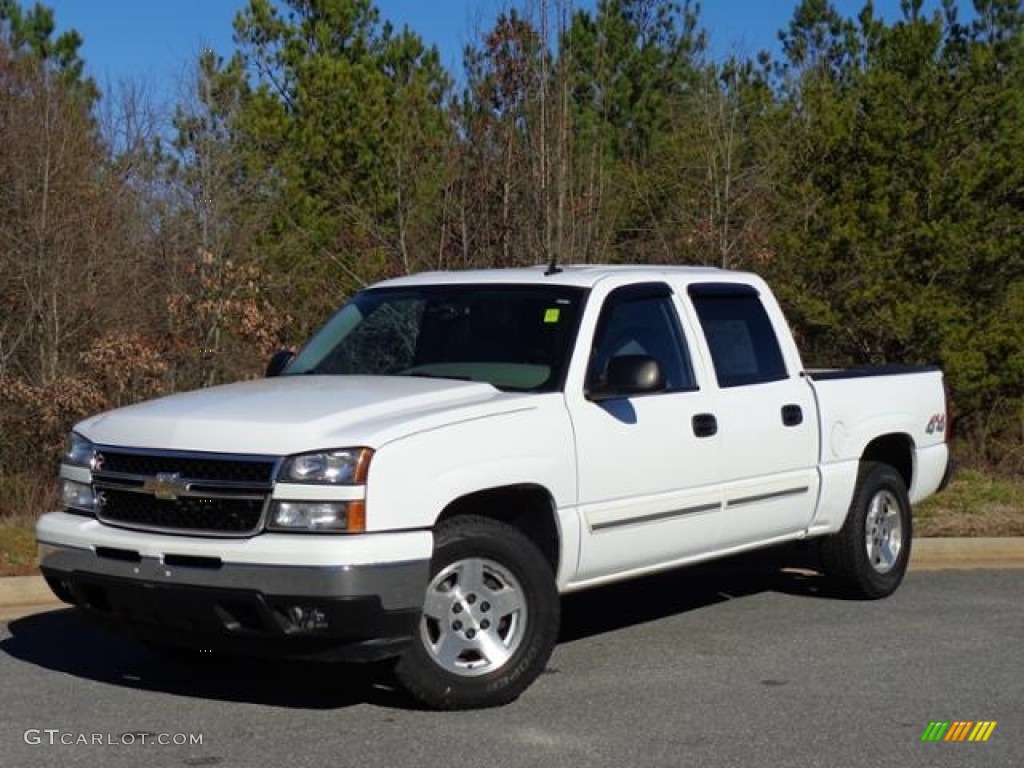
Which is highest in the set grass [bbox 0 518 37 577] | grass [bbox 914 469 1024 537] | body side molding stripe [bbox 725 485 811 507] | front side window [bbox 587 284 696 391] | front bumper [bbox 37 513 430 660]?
front side window [bbox 587 284 696 391]

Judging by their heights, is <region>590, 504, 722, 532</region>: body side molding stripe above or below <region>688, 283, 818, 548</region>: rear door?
below

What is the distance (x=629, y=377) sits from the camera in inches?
271

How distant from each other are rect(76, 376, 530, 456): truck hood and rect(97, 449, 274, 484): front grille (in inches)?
1.6

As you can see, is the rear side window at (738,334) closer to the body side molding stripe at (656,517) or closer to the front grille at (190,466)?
the body side molding stripe at (656,517)

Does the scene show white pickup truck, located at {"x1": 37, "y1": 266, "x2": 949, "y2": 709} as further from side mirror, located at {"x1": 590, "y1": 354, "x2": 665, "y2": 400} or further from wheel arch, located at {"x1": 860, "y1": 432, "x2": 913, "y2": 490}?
wheel arch, located at {"x1": 860, "y1": 432, "x2": 913, "y2": 490}

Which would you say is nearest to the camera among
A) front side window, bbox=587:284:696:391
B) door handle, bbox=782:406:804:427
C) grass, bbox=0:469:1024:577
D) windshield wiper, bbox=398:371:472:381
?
windshield wiper, bbox=398:371:472:381

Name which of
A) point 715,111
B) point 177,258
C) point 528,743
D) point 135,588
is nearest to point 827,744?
point 528,743

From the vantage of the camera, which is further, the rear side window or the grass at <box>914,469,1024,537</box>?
the grass at <box>914,469,1024,537</box>

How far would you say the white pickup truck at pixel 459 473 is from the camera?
592 centimetres

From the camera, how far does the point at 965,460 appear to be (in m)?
17.3

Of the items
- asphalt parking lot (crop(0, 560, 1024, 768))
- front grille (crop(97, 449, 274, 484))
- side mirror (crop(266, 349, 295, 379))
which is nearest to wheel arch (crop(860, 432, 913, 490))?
asphalt parking lot (crop(0, 560, 1024, 768))

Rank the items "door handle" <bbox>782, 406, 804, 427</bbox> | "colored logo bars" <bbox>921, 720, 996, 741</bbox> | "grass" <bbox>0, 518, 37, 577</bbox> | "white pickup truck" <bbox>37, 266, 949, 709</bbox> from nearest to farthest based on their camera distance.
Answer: "white pickup truck" <bbox>37, 266, 949, 709</bbox>
"colored logo bars" <bbox>921, 720, 996, 741</bbox>
"door handle" <bbox>782, 406, 804, 427</bbox>
"grass" <bbox>0, 518, 37, 577</bbox>

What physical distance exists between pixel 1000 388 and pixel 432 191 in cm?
693

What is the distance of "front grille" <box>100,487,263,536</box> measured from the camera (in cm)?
602
